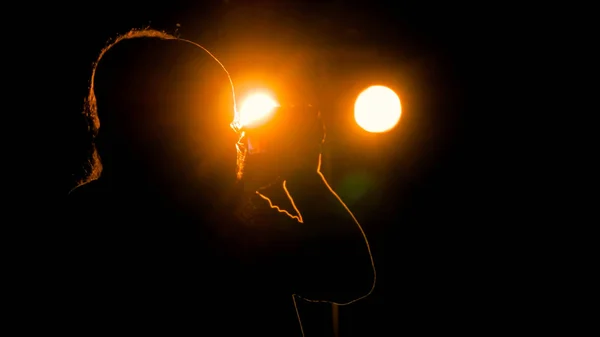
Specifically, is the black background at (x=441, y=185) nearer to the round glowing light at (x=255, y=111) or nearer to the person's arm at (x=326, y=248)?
the round glowing light at (x=255, y=111)

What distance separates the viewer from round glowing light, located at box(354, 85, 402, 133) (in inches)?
109

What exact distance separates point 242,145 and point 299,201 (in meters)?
0.48

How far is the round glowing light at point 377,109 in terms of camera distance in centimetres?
278

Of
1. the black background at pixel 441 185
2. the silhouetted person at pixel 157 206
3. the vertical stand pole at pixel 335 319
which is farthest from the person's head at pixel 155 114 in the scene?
the vertical stand pole at pixel 335 319

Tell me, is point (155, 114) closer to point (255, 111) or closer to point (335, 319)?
point (255, 111)

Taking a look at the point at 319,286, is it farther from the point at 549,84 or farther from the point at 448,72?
the point at 549,84

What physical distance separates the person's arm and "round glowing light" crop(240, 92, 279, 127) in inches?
14.2

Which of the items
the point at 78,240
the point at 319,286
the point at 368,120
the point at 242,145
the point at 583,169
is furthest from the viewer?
the point at 583,169

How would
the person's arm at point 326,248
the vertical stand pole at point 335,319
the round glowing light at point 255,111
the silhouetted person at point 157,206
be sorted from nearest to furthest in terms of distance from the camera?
the silhouetted person at point 157,206, the person's arm at point 326,248, the round glowing light at point 255,111, the vertical stand pole at point 335,319

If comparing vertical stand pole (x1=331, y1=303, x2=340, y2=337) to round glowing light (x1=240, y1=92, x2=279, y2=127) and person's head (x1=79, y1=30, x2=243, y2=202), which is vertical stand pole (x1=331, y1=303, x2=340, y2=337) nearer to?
round glowing light (x1=240, y1=92, x2=279, y2=127)

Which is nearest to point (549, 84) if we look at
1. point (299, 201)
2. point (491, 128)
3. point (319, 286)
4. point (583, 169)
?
point (491, 128)

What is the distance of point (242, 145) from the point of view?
45.2 inches

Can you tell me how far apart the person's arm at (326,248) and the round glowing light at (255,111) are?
1.18 feet

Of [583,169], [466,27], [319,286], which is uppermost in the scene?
[466,27]
